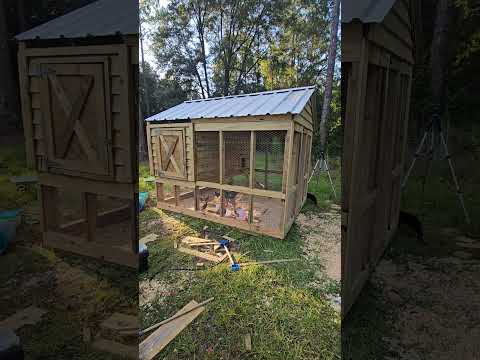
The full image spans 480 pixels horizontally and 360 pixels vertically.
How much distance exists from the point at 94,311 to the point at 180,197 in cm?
55

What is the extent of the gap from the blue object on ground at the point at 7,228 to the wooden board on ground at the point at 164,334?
48cm

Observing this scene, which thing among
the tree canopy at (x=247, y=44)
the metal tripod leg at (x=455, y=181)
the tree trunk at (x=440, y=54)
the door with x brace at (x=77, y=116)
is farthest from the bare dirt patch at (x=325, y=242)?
the metal tripod leg at (x=455, y=181)

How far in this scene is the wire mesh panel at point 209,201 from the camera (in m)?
0.86

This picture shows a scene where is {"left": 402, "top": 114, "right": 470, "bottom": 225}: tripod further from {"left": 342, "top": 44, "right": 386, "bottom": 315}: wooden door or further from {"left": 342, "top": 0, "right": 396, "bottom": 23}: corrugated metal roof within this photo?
{"left": 342, "top": 0, "right": 396, "bottom": 23}: corrugated metal roof

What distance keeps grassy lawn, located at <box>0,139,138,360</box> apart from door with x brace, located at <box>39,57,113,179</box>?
0.10 m

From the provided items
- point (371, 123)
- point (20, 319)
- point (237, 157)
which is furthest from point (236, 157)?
point (371, 123)

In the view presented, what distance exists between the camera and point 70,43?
625mm

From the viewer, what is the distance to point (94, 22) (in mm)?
598

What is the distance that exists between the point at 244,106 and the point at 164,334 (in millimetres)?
733

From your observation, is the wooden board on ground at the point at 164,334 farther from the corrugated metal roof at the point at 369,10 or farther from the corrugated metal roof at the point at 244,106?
the corrugated metal roof at the point at 369,10

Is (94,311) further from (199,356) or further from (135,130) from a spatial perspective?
(135,130)

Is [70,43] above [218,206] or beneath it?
above

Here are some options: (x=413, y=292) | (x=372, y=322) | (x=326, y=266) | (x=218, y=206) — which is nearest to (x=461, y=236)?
(x=413, y=292)

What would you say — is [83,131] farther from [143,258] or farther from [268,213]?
[268,213]
